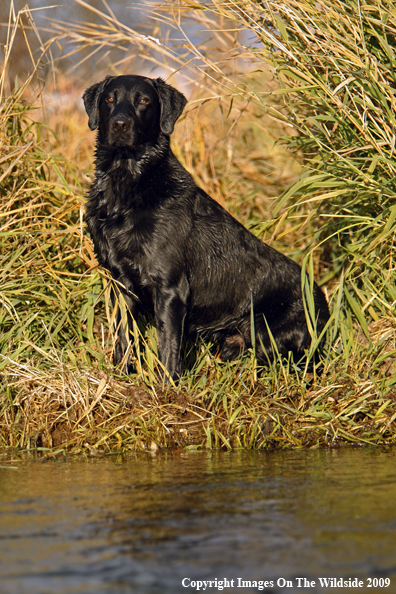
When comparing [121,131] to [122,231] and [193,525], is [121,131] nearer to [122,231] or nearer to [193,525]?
[122,231]

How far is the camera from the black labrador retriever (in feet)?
11.3

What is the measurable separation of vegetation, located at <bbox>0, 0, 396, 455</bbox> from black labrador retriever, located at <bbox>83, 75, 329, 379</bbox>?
159 millimetres

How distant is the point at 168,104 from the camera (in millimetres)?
3635

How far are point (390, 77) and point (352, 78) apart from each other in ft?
0.95

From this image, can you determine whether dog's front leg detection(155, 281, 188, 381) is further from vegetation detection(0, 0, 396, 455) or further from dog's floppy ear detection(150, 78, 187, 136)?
dog's floppy ear detection(150, 78, 187, 136)

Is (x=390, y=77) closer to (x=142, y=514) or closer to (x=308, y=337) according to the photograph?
(x=308, y=337)

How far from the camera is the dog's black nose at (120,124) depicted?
11.1ft

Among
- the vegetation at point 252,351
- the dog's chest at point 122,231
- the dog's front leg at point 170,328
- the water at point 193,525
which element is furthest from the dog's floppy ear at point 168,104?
the water at point 193,525

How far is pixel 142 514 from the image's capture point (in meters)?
1.93

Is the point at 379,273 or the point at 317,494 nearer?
the point at 317,494

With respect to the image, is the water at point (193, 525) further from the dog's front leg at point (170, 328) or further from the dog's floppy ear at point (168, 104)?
the dog's floppy ear at point (168, 104)


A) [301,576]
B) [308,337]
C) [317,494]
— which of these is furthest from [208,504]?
[308,337]

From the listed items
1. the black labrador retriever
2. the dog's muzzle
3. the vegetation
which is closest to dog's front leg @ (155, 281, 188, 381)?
the black labrador retriever

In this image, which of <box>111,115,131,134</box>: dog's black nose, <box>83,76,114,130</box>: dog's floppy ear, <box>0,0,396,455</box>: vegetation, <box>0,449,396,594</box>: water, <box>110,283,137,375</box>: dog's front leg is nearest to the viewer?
<box>0,449,396,594</box>: water
